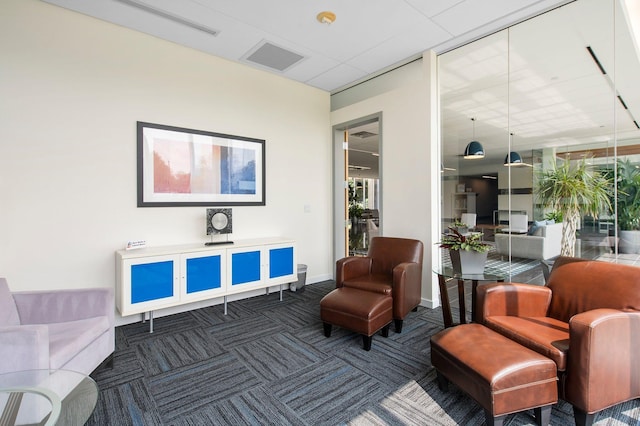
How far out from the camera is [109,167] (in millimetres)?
3199

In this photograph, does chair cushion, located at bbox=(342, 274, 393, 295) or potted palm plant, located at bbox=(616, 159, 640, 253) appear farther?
chair cushion, located at bbox=(342, 274, 393, 295)

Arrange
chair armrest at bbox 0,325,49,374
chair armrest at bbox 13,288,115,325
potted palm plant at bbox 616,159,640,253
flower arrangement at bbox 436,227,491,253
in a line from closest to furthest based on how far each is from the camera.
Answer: chair armrest at bbox 0,325,49,374 < chair armrest at bbox 13,288,115,325 < potted palm plant at bbox 616,159,640,253 < flower arrangement at bbox 436,227,491,253

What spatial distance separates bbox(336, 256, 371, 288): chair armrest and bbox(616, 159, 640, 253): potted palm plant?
236cm

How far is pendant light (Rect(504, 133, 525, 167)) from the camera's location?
335 centimetres

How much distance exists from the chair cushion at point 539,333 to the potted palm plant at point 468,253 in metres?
0.59

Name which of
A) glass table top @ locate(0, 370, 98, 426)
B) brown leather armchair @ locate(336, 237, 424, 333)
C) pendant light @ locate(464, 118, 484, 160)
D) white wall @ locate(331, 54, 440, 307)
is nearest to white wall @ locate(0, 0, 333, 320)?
brown leather armchair @ locate(336, 237, 424, 333)

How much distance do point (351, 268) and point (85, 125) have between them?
10.3ft

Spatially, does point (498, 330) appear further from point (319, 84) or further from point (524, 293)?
point (319, 84)

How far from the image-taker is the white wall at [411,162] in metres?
3.78

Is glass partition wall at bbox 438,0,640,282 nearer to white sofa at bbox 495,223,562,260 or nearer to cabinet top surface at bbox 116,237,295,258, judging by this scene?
white sofa at bbox 495,223,562,260

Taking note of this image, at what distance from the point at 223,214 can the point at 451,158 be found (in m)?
3.13

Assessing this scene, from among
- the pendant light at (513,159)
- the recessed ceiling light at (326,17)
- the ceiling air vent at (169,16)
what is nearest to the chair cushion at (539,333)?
the pendant light at (513,159)

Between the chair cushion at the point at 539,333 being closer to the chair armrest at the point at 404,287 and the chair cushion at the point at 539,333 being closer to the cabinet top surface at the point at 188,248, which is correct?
the chair armrest at the point at 404,287

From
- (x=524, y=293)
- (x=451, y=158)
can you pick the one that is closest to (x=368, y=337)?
(x=524, y=293)
